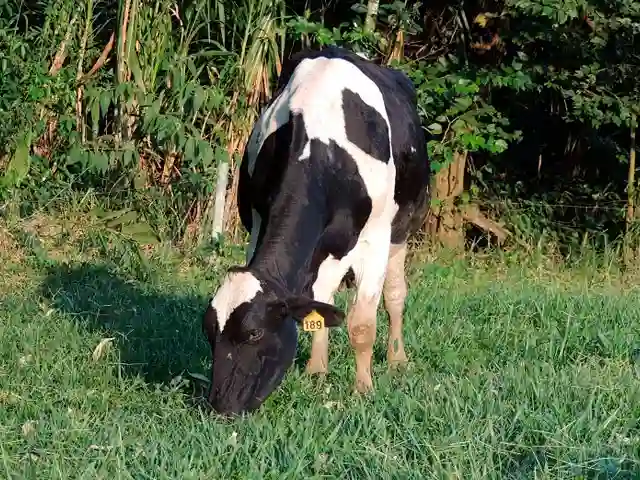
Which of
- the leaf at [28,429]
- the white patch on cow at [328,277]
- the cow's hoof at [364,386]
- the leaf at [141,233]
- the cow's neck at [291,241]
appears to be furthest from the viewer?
the leaf at [141,233]

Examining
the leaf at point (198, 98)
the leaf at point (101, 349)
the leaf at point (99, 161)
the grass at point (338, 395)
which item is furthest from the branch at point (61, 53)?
the leaf at point (101, 349)

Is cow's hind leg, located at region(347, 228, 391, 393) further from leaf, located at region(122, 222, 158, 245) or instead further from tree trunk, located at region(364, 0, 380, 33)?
tree trunk, located at region(364, 0, 380, 33)

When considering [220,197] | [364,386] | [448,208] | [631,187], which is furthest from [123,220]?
[631,187]

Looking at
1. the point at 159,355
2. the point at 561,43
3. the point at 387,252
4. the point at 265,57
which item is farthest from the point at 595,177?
the point at 159,355

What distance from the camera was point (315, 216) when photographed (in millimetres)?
4551

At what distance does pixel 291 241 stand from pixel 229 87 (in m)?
4.25

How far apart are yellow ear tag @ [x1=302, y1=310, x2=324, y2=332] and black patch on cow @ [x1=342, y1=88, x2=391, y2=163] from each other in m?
1.03

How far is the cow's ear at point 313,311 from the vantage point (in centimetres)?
421

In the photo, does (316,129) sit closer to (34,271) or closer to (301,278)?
(301,278)

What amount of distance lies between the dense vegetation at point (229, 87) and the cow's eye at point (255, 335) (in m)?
3.55

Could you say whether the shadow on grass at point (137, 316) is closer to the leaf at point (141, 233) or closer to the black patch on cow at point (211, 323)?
the leaf at point (141, 233)

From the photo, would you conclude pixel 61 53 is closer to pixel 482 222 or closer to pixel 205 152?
pixel 205 152

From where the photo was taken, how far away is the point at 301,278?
4.45 m

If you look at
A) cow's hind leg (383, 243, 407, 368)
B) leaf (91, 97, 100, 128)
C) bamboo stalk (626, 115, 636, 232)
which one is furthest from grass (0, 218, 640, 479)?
bamboo stalk (626, 115, 636, 232)
